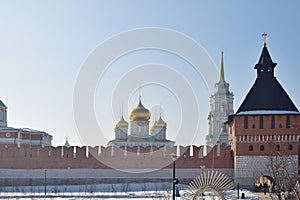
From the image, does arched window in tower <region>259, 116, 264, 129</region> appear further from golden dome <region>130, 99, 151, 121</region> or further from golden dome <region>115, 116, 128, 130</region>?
golden dome <region>115, 116, 128, 130</region>

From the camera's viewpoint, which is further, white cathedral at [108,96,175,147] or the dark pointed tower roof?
white cathedral at [108,96,175,147]

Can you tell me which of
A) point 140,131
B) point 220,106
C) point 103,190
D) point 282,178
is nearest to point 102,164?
point 103,190

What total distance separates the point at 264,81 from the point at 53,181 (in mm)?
10515

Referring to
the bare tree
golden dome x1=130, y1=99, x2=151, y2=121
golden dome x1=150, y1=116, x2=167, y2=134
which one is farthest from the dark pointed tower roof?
golden dome x1=150, y1=116, x2=167, y2=134

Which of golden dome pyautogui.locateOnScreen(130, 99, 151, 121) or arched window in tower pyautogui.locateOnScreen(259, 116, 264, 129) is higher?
golden dome pyautogui.locateOnScreen(130, 99, 151, 121)

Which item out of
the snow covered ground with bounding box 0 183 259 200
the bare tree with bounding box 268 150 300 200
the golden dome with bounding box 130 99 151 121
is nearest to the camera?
the bare tree with bounding box 268 150 300 200

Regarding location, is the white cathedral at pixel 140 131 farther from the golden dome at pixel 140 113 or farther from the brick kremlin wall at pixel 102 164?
the brick kremlin wall at pixel 102 164

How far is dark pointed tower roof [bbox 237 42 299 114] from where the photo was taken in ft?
76.4

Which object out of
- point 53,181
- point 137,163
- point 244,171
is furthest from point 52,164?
point 244,171

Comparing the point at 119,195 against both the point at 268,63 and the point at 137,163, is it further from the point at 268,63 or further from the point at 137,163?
the point at 268,63

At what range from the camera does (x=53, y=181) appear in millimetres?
24000

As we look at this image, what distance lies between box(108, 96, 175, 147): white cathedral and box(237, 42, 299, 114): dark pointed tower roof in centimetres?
1298

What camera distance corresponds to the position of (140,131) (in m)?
36.9

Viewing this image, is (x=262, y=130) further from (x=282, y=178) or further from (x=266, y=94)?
(x=282, y=178)
